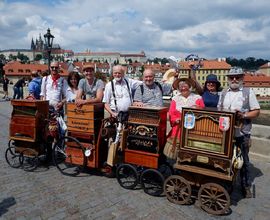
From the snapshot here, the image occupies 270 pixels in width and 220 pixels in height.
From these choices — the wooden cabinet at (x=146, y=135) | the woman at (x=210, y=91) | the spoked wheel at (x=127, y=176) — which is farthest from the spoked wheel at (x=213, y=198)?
the woman at (x=210, y=91)

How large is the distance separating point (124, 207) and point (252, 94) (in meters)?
2.43

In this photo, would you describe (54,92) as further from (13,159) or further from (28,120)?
(13,159)

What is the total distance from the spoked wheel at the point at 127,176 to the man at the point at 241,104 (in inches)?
65.2

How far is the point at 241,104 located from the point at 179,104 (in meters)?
0.90

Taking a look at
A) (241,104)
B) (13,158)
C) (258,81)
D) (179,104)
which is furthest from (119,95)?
(258,81)

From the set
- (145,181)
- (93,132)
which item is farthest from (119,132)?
(145,181)

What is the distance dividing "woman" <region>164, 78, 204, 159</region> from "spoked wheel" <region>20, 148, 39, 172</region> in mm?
2687

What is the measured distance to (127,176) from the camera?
17.5 ft

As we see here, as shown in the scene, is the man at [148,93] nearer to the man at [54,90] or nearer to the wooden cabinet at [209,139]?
Result: the wooden cabinet at [209,139]

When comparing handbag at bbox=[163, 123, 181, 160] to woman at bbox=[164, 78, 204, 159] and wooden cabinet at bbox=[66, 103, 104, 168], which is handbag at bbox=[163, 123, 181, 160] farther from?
wooden cabinet at bbox=[66, 103, 104, 168]

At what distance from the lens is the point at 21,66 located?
8762 centimetres

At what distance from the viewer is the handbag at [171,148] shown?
4.52 meters

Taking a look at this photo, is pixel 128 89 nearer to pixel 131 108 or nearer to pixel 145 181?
pixel 131 108

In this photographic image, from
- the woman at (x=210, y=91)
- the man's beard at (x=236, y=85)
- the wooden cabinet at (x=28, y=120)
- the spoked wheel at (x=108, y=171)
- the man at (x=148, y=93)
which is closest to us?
the man's beard at (x=236, y=85)
